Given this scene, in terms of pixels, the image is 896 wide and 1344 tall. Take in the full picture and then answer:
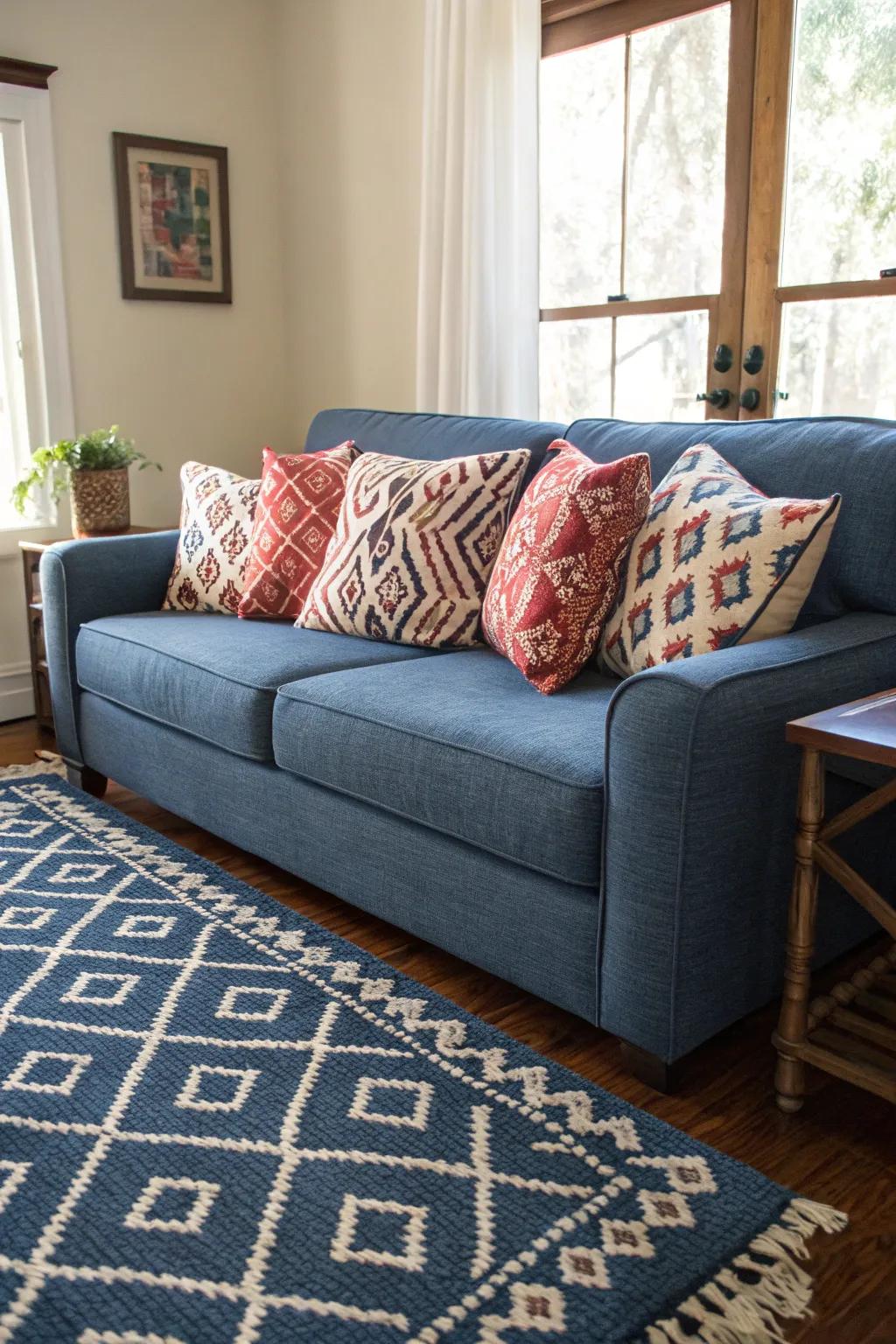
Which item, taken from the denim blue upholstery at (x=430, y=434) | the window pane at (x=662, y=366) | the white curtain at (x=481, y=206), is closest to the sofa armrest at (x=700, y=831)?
the denim blue upholstery at (x=430, y=434)

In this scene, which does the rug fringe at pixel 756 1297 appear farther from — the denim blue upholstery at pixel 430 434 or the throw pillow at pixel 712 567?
the denim blue upholstery at pixel 430 434

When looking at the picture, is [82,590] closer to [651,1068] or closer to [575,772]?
[575,772]

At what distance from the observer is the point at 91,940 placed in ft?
6.93

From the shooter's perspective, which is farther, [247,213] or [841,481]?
[247,213]

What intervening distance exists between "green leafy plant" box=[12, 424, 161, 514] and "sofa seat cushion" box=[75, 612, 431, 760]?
2.33 feet

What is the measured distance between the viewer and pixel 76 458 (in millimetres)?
3326

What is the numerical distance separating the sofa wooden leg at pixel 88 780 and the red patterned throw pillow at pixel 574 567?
1371 millimetres

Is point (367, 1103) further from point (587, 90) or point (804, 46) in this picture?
point (587, 90)

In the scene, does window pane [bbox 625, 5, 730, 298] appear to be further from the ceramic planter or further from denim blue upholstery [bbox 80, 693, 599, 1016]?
the ceramic planter

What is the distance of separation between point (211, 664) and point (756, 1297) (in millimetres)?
1549

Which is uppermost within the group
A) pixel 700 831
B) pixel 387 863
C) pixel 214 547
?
pixel 214 547

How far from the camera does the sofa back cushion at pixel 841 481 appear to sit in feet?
6.19

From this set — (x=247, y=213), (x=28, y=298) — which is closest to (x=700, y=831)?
(x=28, y=298)

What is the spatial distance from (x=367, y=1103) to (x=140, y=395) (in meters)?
2.84
